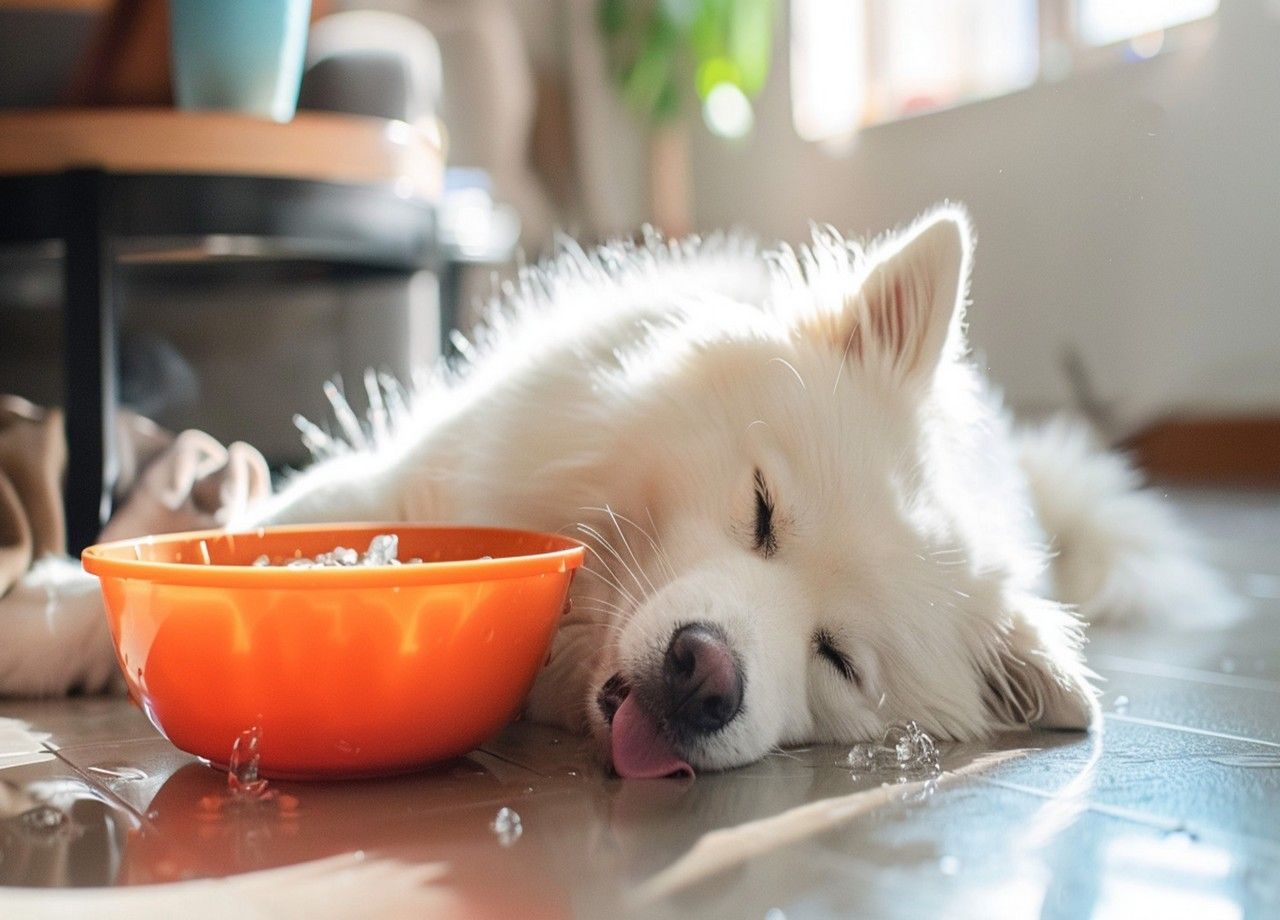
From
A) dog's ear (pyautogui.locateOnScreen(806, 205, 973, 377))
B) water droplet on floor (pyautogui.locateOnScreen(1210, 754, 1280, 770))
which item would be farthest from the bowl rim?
water droplet on floor (pyautogui.locateOnScreen(1210, 754, 1280, 770))

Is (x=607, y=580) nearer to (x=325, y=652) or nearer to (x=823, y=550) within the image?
Answer: (x=823, y=550)

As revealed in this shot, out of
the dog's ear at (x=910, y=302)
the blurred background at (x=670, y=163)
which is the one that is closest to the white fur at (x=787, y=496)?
the dog's ear at (x=910, y=302)

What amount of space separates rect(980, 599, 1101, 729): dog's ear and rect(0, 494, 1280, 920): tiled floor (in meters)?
0.04

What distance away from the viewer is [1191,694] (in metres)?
1.92

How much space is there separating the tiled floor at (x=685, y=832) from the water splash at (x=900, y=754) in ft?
0.11

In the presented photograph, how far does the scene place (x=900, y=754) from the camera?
4.93 ft

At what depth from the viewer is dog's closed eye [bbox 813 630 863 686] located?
1.54 metres

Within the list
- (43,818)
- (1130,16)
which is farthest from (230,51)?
(1130,16)

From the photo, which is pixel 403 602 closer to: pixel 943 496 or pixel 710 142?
pixel 943 496

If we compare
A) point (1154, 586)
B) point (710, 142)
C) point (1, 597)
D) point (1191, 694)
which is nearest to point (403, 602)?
point (1, 597)

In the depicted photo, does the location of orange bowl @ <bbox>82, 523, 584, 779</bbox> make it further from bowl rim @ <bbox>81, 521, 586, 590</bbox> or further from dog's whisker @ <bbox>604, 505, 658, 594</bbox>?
dog's whisker @ <bbox>604, 505, 658, 594</bbox>

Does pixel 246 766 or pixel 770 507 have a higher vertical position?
pixel 770 507

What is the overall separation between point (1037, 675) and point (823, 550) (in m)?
0.36

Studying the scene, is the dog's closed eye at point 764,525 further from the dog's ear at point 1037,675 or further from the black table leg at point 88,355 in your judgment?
the black table leg at point 88,355
